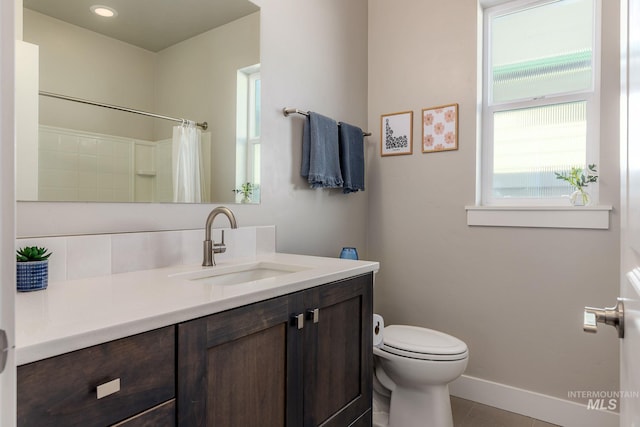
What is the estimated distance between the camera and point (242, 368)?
3.13 ft

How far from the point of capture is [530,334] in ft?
6.66

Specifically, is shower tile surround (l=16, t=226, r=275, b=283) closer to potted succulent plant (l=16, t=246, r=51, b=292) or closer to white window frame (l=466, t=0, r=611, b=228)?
potted succulent plant (l=16, t=246, r=51, b=292)

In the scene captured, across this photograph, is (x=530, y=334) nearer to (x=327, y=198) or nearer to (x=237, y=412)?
(x=327, y=198)

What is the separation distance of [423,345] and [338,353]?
0.65 meters

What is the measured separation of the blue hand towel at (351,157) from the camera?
2.20m

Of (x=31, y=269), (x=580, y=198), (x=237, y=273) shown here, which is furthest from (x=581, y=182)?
(x=31, y=269)

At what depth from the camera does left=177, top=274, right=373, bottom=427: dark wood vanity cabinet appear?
2.75 feet

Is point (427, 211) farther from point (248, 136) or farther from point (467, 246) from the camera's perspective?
point (248, 136)

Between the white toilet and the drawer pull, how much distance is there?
53.0 inches

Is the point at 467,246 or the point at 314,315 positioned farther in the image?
the point at 467,246

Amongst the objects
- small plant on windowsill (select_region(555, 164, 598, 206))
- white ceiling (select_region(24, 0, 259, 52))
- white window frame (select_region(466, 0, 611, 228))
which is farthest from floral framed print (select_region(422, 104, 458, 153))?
white ceiling (select_region(24, 0, 259, 52))

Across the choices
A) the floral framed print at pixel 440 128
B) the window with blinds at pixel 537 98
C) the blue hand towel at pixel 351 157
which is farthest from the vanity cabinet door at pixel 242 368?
the window with blinds at pixel 537 98

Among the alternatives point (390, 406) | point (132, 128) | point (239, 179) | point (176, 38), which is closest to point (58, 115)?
point (132, 128)

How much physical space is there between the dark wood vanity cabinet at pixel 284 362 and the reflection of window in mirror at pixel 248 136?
27.0 inches
